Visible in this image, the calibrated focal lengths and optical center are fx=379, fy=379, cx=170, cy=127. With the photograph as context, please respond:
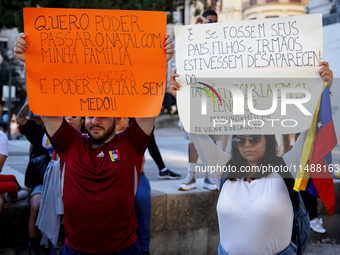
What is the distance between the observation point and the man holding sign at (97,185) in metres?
2.37

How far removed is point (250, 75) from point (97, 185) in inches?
50.5

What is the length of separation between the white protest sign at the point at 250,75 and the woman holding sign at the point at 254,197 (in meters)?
0.11

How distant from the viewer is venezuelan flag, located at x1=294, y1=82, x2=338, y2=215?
2428 millimetres

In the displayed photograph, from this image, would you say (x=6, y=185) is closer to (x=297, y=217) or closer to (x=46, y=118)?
(x=46, y=118)

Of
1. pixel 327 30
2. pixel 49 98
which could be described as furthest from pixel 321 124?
pixel 327 30

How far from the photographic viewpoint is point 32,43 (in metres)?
2.62

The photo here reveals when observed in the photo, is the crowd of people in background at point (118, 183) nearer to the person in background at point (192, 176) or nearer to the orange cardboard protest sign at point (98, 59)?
the orange cardboard protest sign at point (98, 59)

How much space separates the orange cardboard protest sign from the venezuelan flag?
104cm

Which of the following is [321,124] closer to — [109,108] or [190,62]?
[190,62]

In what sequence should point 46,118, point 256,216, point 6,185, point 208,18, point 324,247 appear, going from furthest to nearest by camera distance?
point 324,247 → point 208,18 → point 6,185 → point 46,118 → point 256,216

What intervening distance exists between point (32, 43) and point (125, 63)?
2.14 feet

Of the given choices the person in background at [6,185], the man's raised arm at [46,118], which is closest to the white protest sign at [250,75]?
the man's raised arm at [46,118]

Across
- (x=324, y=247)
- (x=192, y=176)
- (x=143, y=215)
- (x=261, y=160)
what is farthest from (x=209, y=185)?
(x=261, y=160)

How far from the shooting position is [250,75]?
2.66 m
